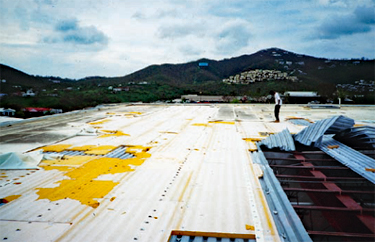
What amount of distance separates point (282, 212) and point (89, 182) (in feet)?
8.19

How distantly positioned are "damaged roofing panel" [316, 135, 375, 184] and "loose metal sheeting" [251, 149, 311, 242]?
130 cm

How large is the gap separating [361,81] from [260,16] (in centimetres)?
3300

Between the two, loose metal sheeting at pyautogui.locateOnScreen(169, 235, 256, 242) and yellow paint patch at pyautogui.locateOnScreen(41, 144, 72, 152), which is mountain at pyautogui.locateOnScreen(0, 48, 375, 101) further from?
loose metal sheeting at pyautogui.locateOnScreen(169, 235, 256, 242)

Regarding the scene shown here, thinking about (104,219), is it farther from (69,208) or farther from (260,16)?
(260,16)

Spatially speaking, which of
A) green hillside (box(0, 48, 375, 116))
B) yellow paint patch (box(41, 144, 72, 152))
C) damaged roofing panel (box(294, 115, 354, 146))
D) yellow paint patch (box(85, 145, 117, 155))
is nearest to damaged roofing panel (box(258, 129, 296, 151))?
damaged roofing panel (box(294, 115, 354, 146))

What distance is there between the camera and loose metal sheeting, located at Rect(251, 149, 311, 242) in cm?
221

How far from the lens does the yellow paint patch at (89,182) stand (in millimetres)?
3059

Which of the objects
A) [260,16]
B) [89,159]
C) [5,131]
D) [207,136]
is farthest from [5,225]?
[260,16]

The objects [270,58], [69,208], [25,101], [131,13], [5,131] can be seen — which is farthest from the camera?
[270,58]

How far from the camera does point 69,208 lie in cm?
277

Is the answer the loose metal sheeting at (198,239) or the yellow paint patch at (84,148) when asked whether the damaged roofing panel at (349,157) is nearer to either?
the loose metal sheeting at (198,239)

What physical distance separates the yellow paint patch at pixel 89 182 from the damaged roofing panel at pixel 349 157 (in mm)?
3415

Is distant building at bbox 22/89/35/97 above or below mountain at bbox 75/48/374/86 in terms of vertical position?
below

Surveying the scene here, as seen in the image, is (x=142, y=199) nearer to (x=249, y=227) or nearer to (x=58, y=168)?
(x=249, y=227)
